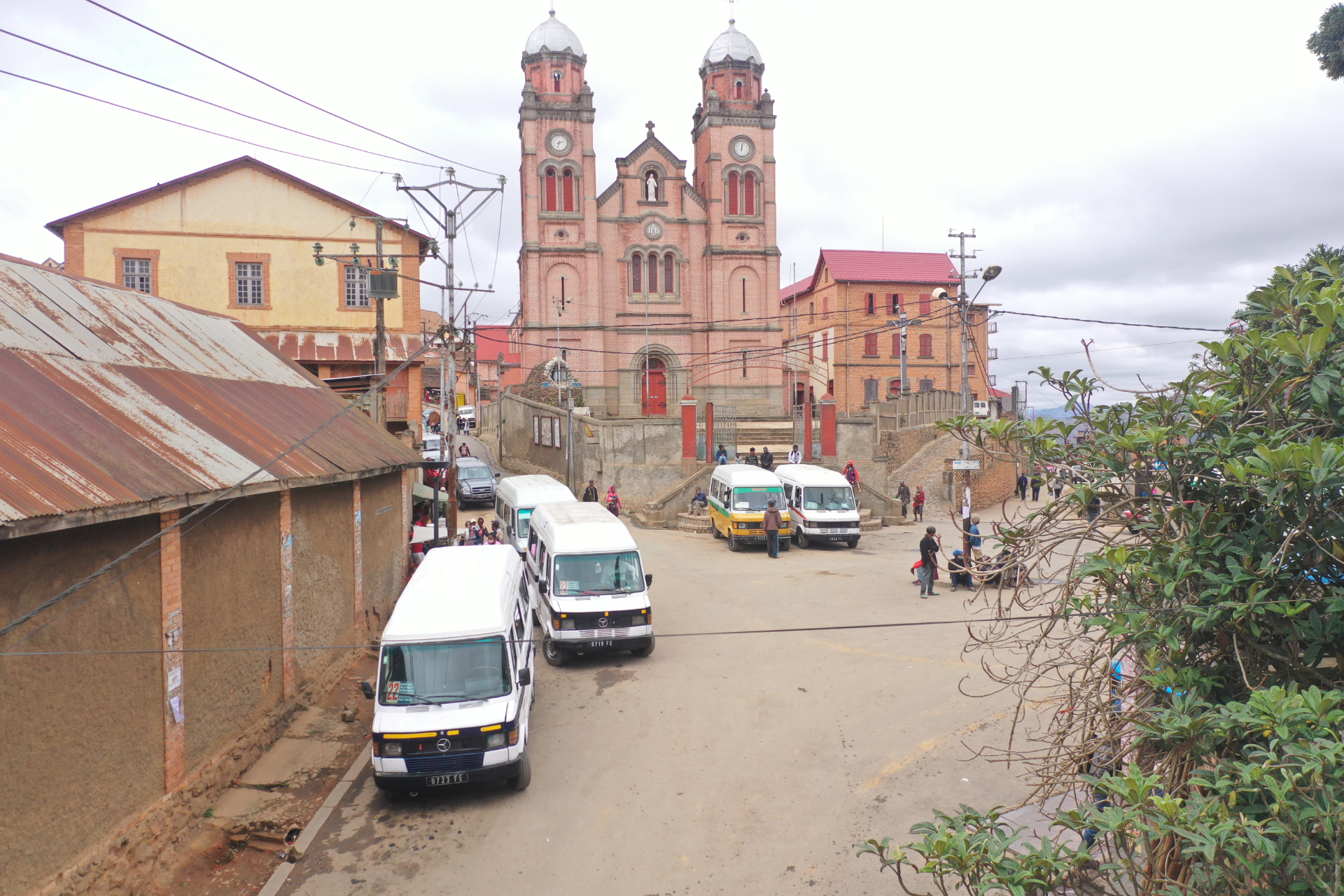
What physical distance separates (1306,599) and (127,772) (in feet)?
28.4

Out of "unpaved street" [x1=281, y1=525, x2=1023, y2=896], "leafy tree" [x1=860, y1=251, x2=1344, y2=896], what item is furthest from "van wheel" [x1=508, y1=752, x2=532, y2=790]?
"leafy tree" [x1=860, y1=251, x2=1344, y2=896]

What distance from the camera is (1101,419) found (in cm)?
496

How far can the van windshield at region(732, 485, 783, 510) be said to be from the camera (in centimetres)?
2355

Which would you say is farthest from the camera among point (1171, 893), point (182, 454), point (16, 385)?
point (182, 454)

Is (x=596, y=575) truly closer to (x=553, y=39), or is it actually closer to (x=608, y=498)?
(x=608, y=498)

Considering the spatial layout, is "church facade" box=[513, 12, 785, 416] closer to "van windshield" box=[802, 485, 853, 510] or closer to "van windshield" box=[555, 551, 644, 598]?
"van windshield" box=[802, 485, 853, 510]

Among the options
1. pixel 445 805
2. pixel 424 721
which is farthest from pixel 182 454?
pixel 445 805

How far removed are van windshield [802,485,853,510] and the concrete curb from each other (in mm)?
→ 15764

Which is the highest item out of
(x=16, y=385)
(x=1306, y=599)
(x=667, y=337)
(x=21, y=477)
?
(x=667, y=337)

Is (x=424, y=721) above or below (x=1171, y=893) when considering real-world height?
below

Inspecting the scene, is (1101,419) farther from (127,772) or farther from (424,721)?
(127,772)

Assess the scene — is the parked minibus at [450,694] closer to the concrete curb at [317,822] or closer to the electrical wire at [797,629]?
the electrical wire at [797,629]

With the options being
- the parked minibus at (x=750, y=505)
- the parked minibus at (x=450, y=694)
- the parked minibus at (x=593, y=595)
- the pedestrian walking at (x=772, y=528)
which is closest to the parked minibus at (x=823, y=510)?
the parked minibus at (x=750, y=505)

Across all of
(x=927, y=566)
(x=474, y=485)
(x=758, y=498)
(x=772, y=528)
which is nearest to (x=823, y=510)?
(x=758, y=498)
